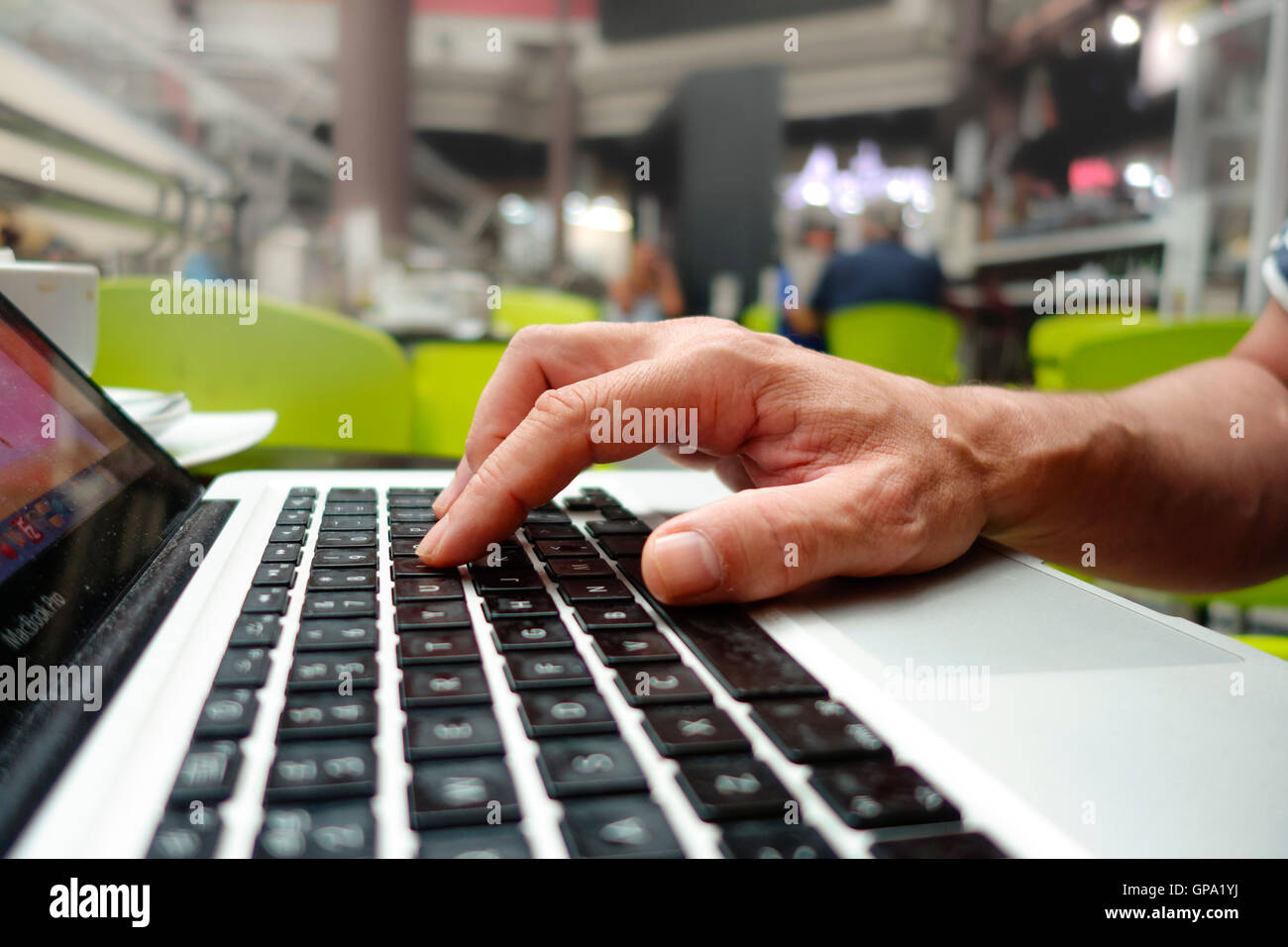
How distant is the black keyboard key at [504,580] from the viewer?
0.49m

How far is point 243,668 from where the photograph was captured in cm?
34

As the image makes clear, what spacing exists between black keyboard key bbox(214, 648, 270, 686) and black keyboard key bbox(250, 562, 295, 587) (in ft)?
0.32

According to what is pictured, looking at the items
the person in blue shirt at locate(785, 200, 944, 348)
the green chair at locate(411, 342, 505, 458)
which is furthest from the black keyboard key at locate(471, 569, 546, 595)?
the person in blue shirt at locate(785, 200, 944, 348)

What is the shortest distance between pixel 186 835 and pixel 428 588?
24 cm

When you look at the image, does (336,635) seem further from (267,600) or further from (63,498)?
(63,498)

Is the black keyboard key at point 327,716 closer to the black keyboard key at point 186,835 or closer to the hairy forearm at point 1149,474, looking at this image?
the black keyboard key at point 186,835

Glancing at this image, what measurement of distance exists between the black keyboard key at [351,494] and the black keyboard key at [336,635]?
0.28 meters

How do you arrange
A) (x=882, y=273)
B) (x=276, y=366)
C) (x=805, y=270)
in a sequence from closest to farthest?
(x=276, y=366) < (x=882, y=273) < (x=805, y=270)

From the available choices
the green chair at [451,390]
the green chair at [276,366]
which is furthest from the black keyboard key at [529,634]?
the green chair at [451,390]

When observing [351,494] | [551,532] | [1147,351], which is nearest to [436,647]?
[551,532]

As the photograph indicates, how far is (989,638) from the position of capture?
42 centimetres

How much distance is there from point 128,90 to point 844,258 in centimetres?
400

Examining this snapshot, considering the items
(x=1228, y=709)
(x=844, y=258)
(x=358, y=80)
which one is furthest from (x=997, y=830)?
(x=358, y=80)

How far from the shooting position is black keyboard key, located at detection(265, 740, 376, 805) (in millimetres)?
255
